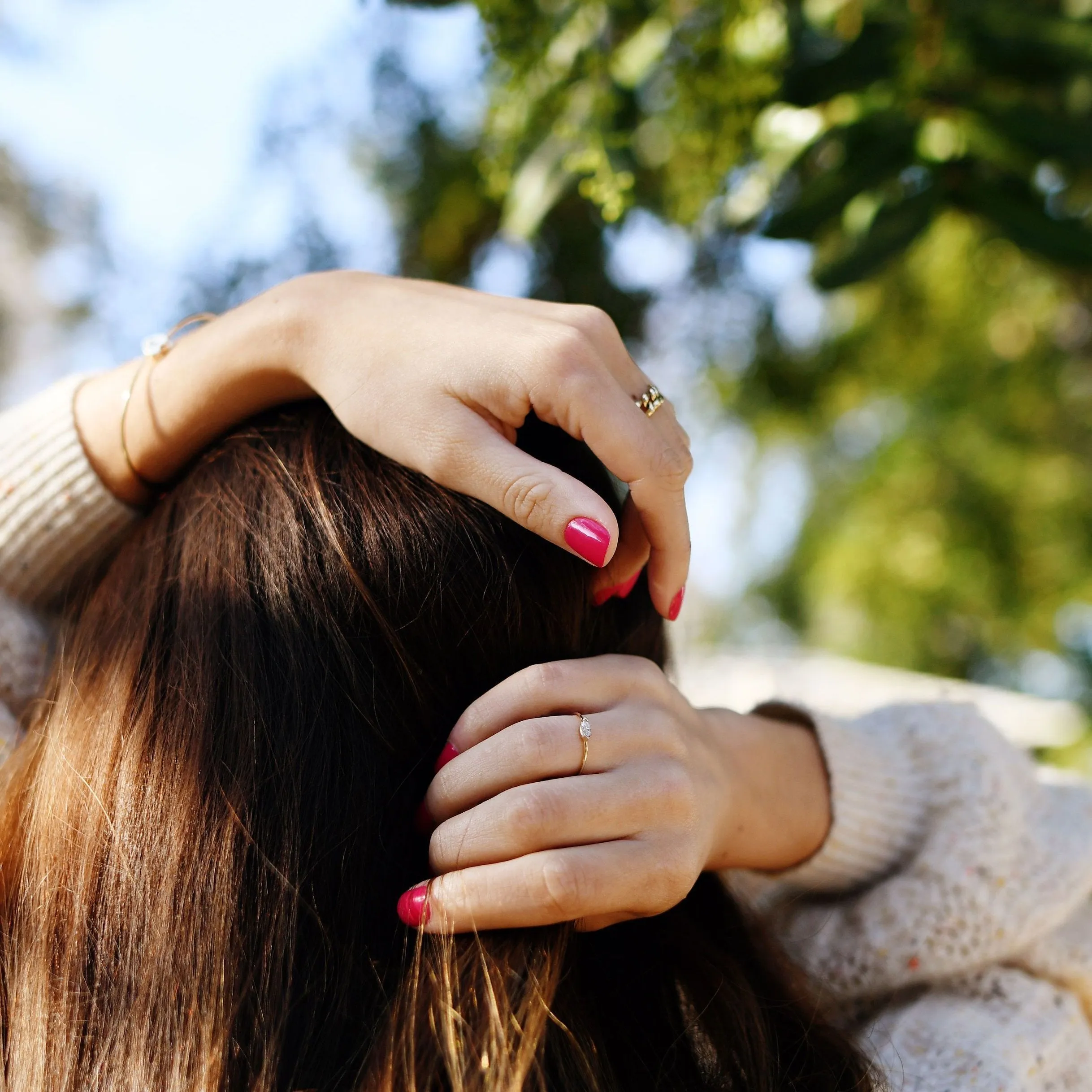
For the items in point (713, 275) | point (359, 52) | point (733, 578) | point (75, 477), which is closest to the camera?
point (75, 477)

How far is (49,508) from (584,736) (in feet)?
2.37

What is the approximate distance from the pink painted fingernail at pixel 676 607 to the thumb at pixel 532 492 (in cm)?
13

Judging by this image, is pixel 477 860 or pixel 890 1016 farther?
pixel 890 1016

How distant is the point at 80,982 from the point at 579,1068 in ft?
1.25

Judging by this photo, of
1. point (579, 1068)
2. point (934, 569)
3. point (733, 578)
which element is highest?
point (579, 1068)

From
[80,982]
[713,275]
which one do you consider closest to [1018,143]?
[713,275]

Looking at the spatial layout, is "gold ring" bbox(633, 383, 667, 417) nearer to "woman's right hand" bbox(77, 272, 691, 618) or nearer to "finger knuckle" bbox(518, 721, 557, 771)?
"woman's right hand" bbox(77, 272, 691, 618)

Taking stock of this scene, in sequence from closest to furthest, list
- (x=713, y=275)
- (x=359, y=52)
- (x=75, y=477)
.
Answer: (x=75, y=477), (x=359, y=52), (x=713, y=275)

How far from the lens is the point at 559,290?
1.53 m

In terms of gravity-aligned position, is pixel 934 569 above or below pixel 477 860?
below

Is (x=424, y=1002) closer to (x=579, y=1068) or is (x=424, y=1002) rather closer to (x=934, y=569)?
(x=579, y=1068)

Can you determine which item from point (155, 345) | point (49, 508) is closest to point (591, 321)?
point (155, 345)

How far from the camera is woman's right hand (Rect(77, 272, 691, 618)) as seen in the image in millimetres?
725

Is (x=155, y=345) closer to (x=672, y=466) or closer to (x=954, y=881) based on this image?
(x=672, y=466)
